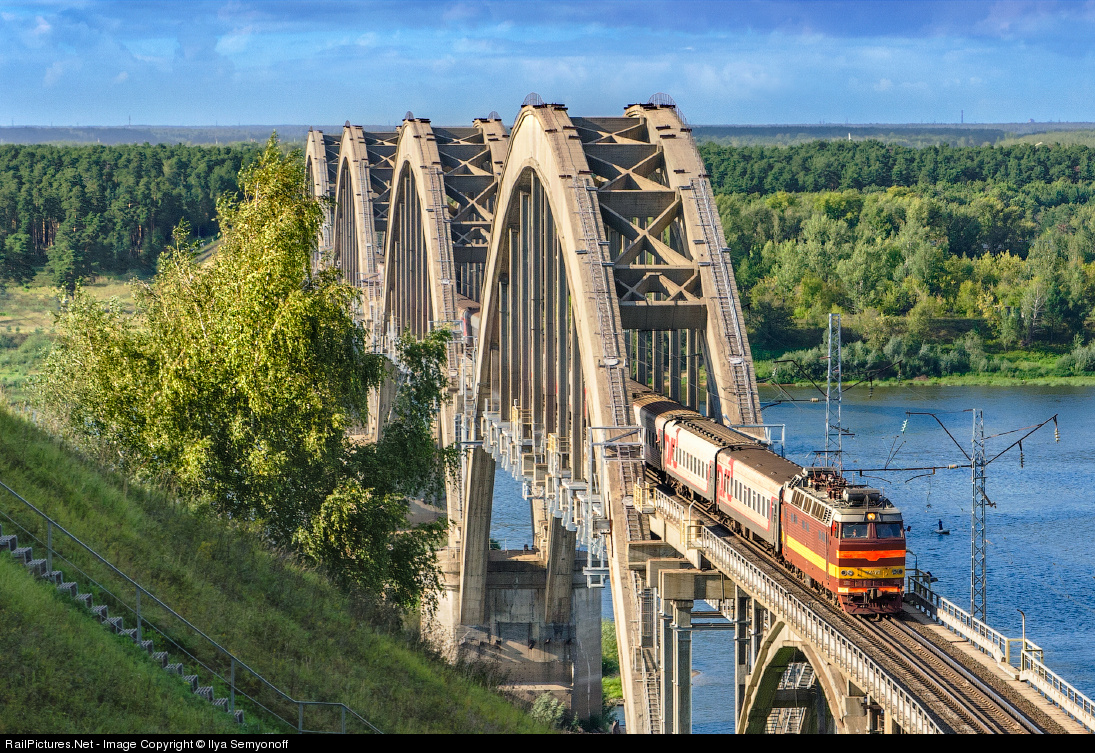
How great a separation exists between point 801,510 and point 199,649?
406 inches

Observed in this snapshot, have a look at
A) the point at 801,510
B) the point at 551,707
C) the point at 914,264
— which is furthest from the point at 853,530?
the point at 914,264

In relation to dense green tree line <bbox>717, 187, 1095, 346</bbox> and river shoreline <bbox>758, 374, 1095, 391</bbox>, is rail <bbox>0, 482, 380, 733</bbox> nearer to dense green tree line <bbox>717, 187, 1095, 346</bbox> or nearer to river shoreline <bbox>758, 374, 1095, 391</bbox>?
river shoreline <bbox>758, 374, 1095, 391</bbox>

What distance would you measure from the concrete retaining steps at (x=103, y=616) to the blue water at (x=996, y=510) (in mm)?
23727

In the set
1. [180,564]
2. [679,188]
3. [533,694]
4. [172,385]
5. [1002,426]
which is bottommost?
[533,694]

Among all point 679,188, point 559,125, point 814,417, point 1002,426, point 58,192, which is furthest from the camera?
point 58,192

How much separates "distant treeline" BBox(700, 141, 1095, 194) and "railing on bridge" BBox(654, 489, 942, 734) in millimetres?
155890

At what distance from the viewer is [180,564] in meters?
21.3

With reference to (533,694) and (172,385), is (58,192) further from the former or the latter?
(172,385)

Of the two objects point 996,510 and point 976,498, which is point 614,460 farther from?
point 996,510

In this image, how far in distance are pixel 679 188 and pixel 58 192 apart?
142610mm

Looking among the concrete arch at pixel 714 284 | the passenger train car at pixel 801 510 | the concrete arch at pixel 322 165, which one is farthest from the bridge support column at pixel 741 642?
the concrete arch at pixel 322 165

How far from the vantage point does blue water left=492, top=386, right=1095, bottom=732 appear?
152 feet

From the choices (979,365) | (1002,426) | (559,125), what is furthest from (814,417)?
(559,125)

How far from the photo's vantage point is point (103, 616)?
58.1 ft
